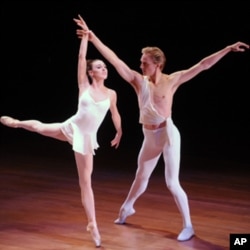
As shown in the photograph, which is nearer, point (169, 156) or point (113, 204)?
point (169, 156)

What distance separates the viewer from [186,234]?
13.7ft

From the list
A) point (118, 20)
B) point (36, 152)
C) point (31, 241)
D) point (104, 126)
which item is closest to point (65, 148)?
point (36, 152)

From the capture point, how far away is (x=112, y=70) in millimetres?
10258

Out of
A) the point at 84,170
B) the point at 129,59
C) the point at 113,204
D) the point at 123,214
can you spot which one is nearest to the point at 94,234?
the point at 84,170

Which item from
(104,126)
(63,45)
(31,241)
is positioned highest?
(63,45)

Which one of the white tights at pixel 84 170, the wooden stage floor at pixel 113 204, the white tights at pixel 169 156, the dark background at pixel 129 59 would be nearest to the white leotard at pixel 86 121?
the white tights at pixel 84 170

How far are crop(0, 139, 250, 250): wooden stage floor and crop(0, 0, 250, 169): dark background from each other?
1.46 metres

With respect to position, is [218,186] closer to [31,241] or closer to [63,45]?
[31,241]

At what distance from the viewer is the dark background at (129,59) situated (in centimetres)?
915

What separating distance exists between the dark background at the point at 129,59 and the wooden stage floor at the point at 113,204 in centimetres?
146

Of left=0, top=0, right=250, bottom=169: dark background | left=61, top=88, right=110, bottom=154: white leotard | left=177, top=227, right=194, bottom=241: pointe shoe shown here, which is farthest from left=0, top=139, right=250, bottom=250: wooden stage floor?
left=0, top=0, right=250, bottom=169: dark background

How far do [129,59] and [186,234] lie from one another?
6087mm

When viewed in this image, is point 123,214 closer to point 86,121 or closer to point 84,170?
point 84,170

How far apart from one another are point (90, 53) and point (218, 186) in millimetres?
4721
